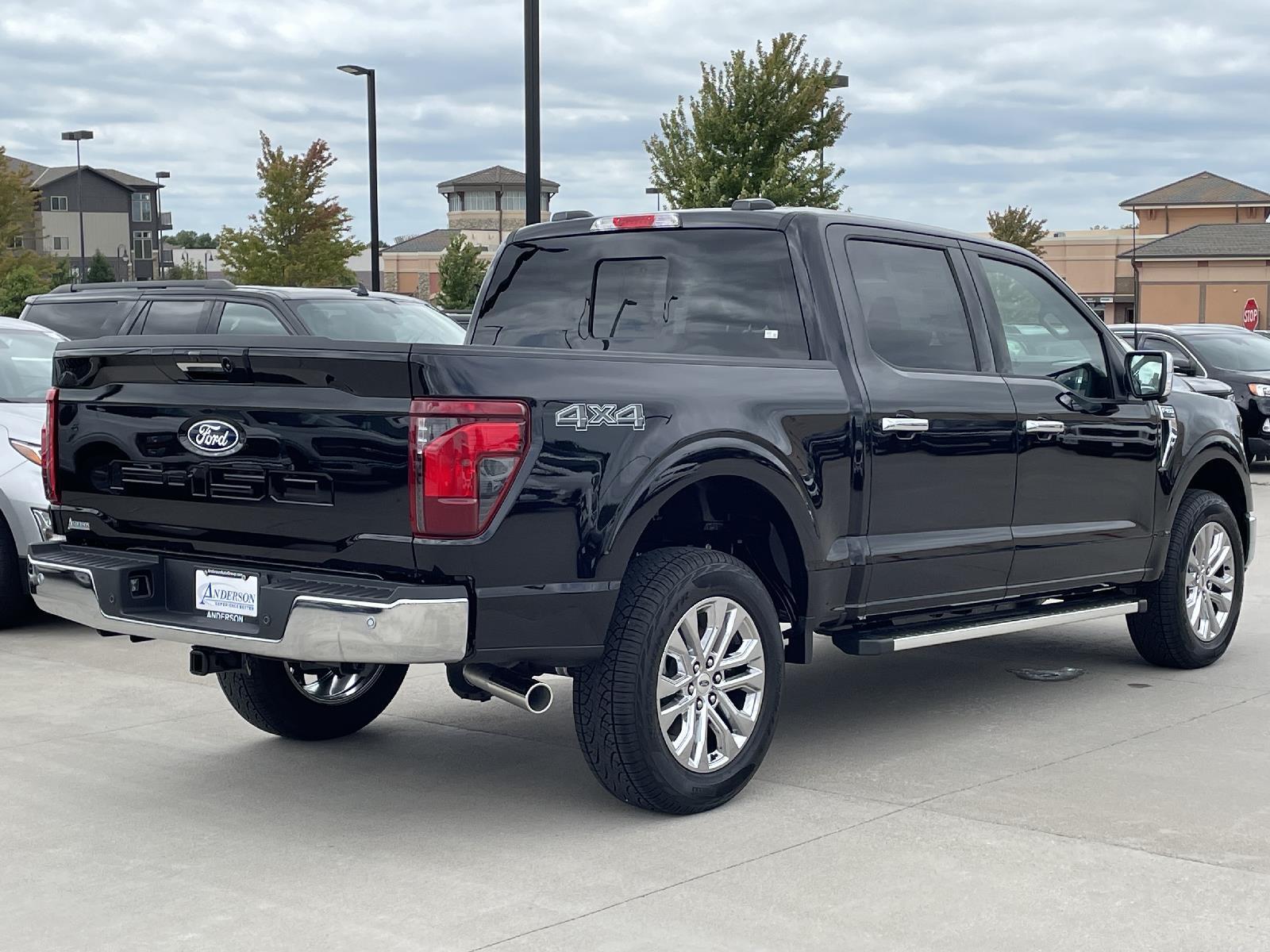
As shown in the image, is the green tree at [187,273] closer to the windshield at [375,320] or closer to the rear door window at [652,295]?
the windshield at [375,320]

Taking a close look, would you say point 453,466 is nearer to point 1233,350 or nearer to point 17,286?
point 1233,350

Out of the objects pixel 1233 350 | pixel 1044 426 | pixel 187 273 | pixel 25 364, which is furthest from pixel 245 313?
pixel 187 273

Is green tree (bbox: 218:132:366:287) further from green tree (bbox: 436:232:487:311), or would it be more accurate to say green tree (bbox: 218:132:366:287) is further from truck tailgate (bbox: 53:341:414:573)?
truck tailgate (bbox: 53:341:414:573)

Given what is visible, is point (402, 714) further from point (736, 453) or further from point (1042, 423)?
point (1042, 423)

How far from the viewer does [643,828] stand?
5336 millimetres

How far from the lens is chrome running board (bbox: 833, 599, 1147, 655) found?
614 centimetres

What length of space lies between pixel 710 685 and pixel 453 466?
1.25 m

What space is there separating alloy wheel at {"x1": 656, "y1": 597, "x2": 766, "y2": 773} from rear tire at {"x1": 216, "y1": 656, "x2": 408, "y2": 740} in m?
1.44

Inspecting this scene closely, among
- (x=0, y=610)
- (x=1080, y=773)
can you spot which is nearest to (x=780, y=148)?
(x=0, y=610)

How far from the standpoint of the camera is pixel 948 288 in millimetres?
6801

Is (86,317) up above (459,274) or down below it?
below

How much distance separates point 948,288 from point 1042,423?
68cm

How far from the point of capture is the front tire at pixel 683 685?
5176 mm

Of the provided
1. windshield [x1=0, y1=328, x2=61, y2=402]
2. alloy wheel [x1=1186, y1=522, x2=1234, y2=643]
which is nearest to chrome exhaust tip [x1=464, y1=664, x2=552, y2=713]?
alloy wheel [x1=1186, y1=522, x2=1234, y2=643]
